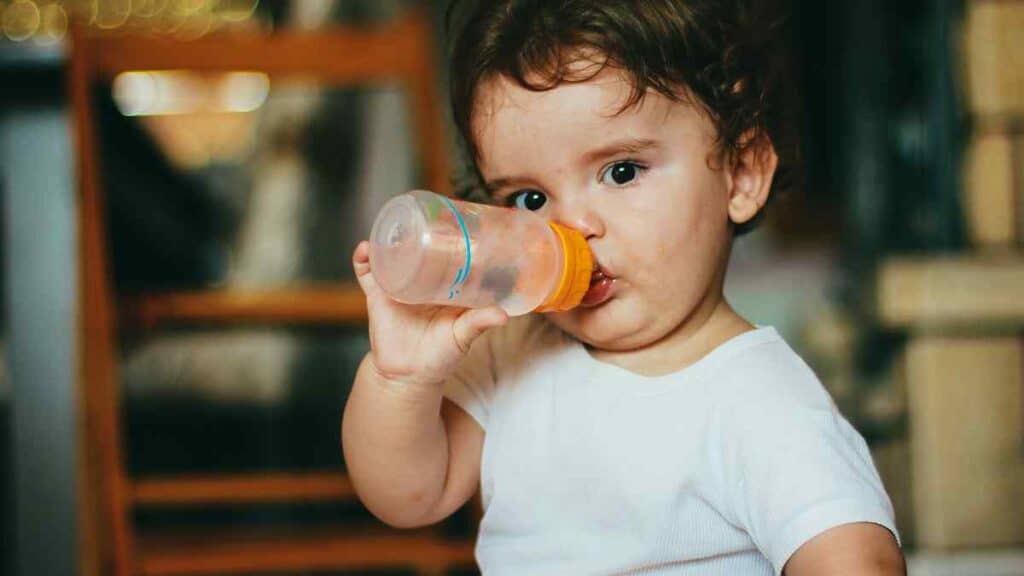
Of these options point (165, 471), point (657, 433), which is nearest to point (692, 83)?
point (657, 433)

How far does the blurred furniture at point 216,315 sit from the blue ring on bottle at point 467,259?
790 mm

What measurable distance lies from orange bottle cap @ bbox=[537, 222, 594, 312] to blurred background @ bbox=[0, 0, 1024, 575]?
236 mm

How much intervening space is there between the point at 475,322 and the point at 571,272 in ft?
0.23

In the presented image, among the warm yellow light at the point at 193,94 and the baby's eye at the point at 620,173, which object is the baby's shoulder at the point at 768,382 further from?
the warm yellow light at the point at 193,94

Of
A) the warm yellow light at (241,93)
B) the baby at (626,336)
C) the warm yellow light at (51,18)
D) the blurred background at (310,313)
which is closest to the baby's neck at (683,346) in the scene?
the baby at (626,336)

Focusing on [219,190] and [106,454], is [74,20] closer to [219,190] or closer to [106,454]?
[106,454]

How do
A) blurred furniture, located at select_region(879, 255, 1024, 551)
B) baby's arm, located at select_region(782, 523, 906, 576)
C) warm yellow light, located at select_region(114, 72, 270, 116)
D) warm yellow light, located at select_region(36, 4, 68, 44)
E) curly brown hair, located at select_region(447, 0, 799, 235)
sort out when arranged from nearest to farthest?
baby's arm, located at select_region(782, 523, 906, 576)
curly brown hair, located at select_region(447, 0, 799, 235)
blurred furniture, located at select_region(879, 255, 1024, 551)
warm yellow light, located at select_region(36, 4, 68, 44)
warm yellow light, located at select_region(114, 72, 270, 116)

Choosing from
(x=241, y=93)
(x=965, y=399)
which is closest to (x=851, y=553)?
(x=965, y=399)

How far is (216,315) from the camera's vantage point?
1.48 metres

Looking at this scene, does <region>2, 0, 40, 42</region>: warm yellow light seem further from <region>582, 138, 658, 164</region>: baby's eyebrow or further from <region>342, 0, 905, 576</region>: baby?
<region>582, 138, 658, 164</region>: baby's eyebrow

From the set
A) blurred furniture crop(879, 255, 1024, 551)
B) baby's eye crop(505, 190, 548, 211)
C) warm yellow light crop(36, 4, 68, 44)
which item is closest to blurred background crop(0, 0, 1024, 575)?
blurred furniture crop(879, 255, 1024, 551)

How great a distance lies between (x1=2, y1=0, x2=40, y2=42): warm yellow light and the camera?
8.79 ft

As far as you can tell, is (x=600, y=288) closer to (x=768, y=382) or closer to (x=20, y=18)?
(x=768, y=382)

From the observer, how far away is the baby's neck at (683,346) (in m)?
0.78
